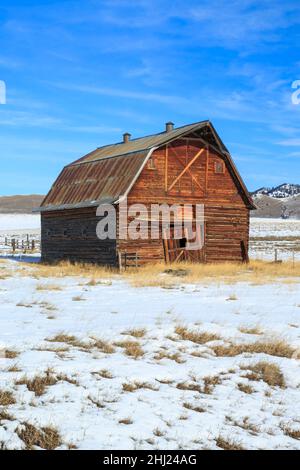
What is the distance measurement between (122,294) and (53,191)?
55.6 feet

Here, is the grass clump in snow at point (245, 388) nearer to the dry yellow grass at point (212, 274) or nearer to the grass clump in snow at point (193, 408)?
the grass clump in snow at point (193, 408)

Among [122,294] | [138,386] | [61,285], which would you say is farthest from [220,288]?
[138,386]

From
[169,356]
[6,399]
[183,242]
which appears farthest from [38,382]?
[183,242]

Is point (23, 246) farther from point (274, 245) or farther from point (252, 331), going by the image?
point (252, 331)

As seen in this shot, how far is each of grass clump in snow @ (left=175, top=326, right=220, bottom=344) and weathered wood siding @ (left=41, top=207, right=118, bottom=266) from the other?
14.0 meters

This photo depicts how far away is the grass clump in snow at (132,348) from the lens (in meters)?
7.98

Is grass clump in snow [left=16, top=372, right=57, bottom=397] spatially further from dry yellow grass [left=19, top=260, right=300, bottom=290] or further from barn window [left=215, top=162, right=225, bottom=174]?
barn window [left=215, top=162, right=225, bottom=174]

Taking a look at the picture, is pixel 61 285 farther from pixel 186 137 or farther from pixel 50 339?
pixel 186 137

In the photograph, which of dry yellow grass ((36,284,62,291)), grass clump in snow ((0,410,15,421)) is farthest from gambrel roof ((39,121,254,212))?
grass clump in snow ((0,410,15,421))

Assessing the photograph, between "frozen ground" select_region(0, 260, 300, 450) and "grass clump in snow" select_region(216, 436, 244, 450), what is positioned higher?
"frozen ground" select_region(0, 260, 300, 450)

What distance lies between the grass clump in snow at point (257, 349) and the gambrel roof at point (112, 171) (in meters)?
14.6

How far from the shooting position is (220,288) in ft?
54.0

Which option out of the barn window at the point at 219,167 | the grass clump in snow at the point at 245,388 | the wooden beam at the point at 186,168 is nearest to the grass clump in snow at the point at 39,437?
the grass clump in snow at the point at 245,388

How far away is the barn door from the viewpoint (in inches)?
967
